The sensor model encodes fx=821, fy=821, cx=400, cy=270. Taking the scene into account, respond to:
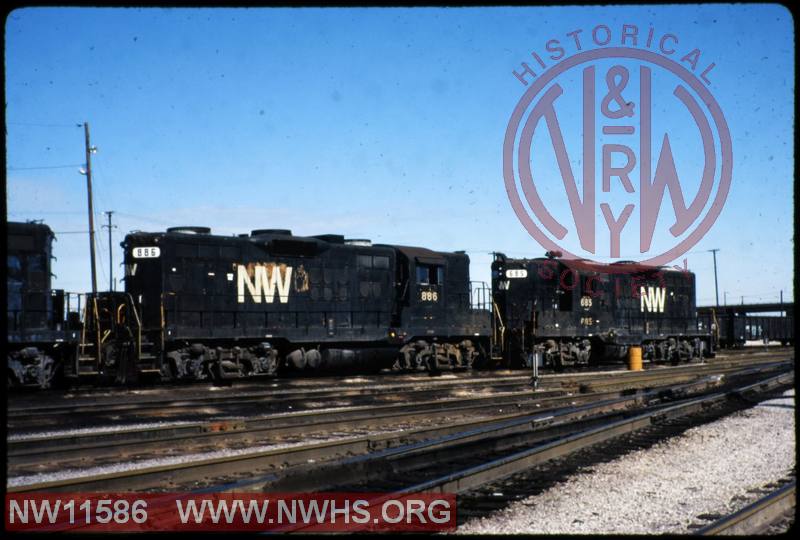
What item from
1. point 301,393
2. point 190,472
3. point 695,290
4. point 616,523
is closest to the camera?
point 616,523

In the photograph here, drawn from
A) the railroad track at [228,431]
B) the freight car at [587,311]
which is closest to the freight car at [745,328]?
the freight car at [587,311]

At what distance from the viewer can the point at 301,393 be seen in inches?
619

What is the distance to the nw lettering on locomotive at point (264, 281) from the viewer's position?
66.6 ft

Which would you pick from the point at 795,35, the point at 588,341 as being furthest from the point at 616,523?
the point at 588,341

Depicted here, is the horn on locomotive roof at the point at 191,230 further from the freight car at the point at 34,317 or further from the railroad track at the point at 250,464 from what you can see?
the railroad track at the point at 250,464

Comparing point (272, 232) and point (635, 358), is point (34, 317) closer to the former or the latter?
point (272, 232)

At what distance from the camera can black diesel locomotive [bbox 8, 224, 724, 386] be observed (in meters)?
17.2

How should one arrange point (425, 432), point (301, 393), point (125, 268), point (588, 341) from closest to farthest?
point (425, 432), point (301, 393), point (125, 268), point (588, 341)

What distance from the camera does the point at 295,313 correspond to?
21078 mm

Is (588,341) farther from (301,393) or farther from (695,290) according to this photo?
(301,393)

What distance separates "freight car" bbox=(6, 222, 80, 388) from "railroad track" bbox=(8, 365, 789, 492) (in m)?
9.07

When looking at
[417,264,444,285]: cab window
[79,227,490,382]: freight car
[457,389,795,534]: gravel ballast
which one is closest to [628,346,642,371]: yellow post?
[79,227,490,382]: freight car

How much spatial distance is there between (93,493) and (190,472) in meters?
1.10

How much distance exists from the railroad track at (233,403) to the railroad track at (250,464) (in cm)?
346
